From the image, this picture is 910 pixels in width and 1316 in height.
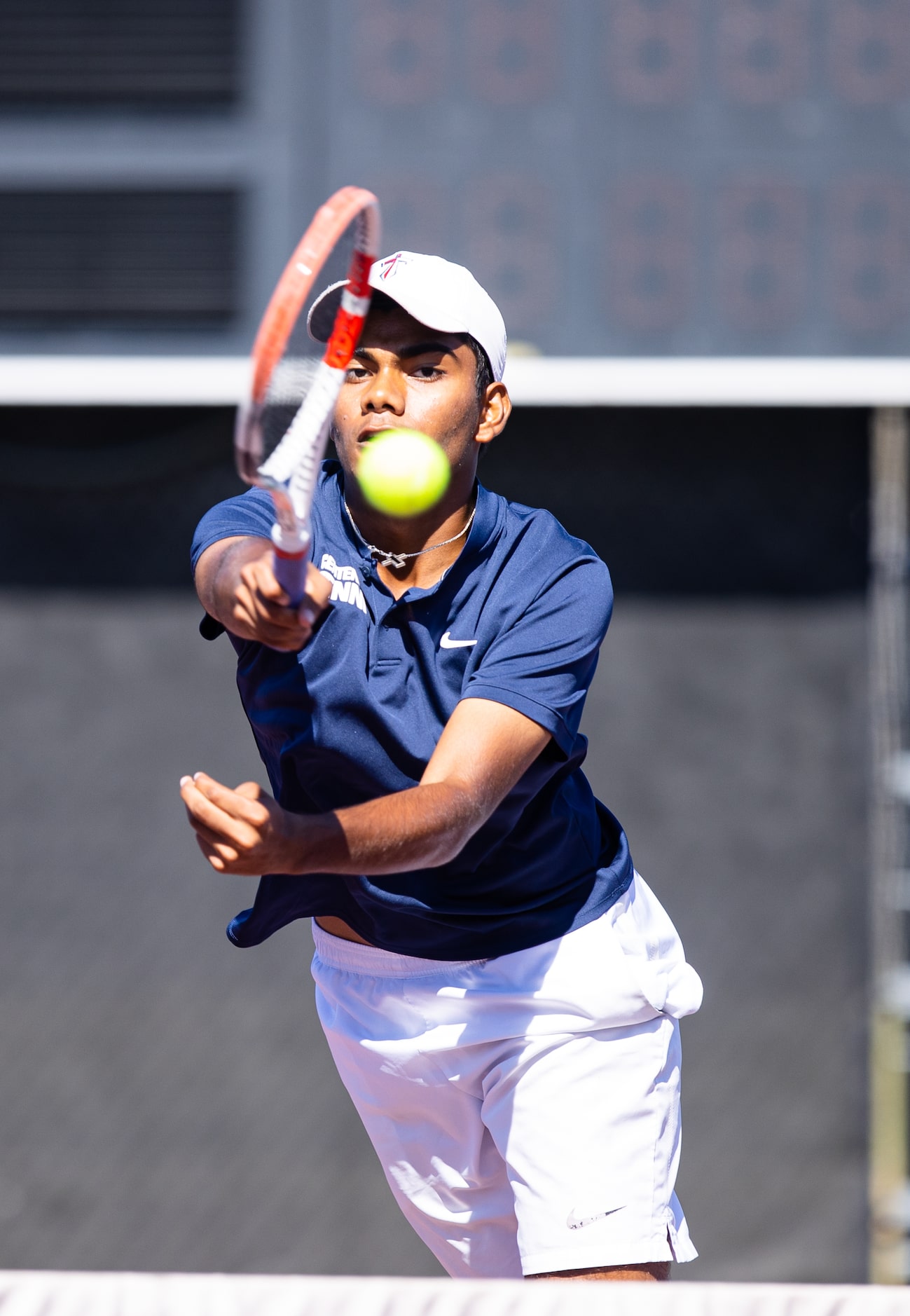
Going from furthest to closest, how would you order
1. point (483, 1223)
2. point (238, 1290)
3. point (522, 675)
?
point (483, 1223) → point (522, 675) → point (238, 1290)

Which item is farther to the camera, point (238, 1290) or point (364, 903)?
point (364, 903)

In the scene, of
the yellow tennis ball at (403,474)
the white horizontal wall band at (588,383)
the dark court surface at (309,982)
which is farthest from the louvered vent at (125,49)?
the yellow tennis ball at (403,474)

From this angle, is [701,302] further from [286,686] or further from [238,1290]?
[238,1290]

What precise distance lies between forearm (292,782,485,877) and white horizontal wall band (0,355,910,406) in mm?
2622

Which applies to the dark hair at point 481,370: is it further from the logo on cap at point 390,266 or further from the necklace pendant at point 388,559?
the necklace pendant at point 388,559

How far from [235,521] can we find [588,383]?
7.95ft

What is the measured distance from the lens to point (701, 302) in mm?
4594

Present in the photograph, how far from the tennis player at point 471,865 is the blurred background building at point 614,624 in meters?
2.07

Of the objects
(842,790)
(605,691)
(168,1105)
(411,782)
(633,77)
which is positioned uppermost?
(633,77)

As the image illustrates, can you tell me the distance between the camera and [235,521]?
6.98 ft

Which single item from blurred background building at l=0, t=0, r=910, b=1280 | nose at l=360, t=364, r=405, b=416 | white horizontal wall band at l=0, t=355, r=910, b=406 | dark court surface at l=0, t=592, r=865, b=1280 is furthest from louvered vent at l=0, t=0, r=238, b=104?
nose at l=360, t=364, r=405, b=416

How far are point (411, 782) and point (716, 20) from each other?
3.35 metres

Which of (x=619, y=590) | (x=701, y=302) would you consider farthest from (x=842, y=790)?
(x=701, y=302)

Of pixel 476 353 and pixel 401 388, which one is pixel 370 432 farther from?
pixel 476 353
